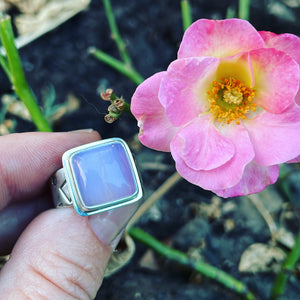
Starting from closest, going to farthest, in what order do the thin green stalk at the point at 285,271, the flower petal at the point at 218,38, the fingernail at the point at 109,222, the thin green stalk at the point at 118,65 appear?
the flower petal at the point at 218,38 → the fingernail at the point at 109,222 → the thin green stalk at the point at 285,271 → the thin green stalk at the point at 118,65

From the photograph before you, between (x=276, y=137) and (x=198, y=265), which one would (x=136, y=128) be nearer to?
(x=198, y=265)

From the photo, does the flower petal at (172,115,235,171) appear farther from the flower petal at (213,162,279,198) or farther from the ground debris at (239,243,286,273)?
the ground debris at (239,243,286,273)

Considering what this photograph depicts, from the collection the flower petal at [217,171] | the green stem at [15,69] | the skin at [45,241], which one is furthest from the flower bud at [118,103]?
the green stem at [15,69]

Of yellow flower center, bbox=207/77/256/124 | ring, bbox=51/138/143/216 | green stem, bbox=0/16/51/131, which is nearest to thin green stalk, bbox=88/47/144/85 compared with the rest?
green stem, bbox=0/16/51/131

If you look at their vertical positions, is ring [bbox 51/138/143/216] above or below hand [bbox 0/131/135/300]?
above

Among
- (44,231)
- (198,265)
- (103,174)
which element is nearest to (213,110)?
(103,174)

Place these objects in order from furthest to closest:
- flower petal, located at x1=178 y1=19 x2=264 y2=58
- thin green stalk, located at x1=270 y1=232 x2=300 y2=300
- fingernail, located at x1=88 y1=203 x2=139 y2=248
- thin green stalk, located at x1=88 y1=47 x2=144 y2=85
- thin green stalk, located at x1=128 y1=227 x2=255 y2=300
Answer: thin green stalk, located at x1=88 y1=47 x2=144 y2=85, thin green stalk, located at x1=128 y1=227 x2=255 y2=300, thin green stalk, located at x1=270 y1=232 x2=300 y2=300, fingernail, located at x1=88 y1=203 x2=139 y2=248, flower petal, located at x1=178 y1=19 x2=264 y2=58

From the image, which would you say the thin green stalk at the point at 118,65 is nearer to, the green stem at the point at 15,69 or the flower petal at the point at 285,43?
the green stem at the point at 15,69
